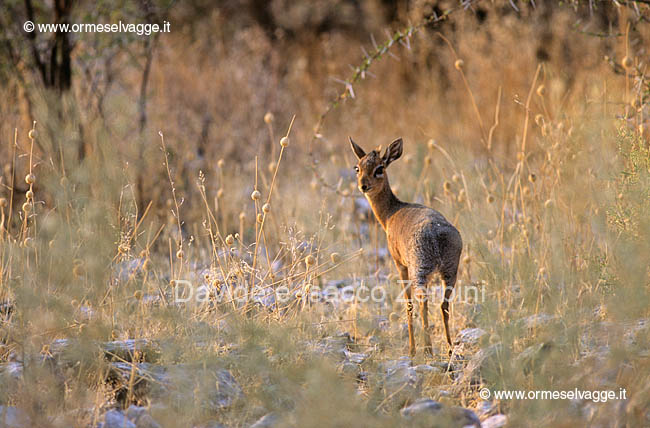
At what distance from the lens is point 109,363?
3521 millimetres

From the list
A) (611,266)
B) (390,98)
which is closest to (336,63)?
(390,98)

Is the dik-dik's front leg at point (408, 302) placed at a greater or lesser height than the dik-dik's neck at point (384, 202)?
lesser

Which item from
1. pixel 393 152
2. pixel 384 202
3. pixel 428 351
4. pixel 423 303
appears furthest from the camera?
pixel 384 202

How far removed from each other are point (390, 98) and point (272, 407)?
9.43 m

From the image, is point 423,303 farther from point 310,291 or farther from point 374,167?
point 374,167

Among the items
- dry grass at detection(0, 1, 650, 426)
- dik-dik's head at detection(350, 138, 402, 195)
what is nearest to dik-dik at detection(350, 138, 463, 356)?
dik-dik's head at detection(350, 138, 402, 195)

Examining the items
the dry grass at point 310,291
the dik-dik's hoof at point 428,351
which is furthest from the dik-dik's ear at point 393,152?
the dik-dik's hoof at point 428,351

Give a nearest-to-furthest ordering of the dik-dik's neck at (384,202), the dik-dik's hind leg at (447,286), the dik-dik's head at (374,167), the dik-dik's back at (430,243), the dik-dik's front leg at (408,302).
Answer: the dik-dik's back at (430,243), the dik-dik's hind leg at (447,286), the dik-dik's front leg at (408,302), the dik-dik's head at (374,167), the dik-dik's neck at (384,202)

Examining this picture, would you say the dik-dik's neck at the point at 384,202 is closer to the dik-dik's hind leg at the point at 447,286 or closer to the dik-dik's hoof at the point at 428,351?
the dik-dik's hind leg at the point at 447,286

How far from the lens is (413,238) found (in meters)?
4.02

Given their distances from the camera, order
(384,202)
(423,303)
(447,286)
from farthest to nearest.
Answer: (384,202) < (423,303) < (447,286)

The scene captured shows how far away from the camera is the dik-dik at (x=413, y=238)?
394cm

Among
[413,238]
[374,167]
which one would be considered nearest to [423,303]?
[413,238]

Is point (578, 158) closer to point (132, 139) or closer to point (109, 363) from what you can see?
point (109, 363)
